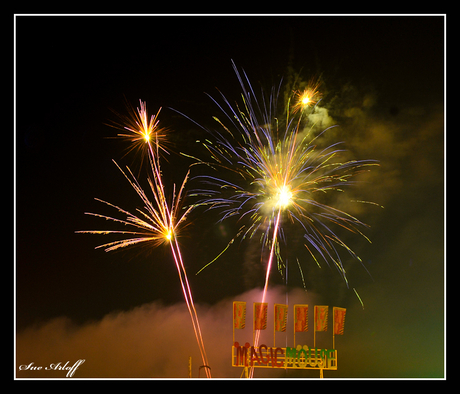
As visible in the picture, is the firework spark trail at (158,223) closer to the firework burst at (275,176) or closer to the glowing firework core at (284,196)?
the firework burst at (275,176)

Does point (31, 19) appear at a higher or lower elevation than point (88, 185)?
higher

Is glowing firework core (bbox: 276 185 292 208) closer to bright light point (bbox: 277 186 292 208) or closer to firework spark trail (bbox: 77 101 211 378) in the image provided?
bright light point (bbox: 277 186 292 208)

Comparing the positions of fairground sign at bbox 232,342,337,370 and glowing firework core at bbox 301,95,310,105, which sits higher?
glowing firework core at bbox 301,95,310,105

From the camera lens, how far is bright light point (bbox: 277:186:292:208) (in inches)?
145

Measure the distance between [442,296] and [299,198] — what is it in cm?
224

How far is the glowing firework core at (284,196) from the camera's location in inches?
145

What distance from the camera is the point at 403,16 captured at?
12.2ft

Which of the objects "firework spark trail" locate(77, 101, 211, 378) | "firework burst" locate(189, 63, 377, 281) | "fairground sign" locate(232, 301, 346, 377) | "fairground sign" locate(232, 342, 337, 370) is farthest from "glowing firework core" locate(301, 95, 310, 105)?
"fairground sign" locate(232, 342, 337, 370)

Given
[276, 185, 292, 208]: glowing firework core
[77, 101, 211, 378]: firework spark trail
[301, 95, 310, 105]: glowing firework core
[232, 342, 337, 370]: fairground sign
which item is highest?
[301, 95, 310, 105]: glowing firework core

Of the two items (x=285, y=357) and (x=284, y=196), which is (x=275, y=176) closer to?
(x=284, y=196)

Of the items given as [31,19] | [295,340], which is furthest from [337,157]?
[31,19]

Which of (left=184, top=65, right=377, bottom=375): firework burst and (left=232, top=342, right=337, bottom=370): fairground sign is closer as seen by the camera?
(left=232, top=342, right=337, bottom=370): fairground sign

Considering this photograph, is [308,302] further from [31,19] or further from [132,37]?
[31,19]
